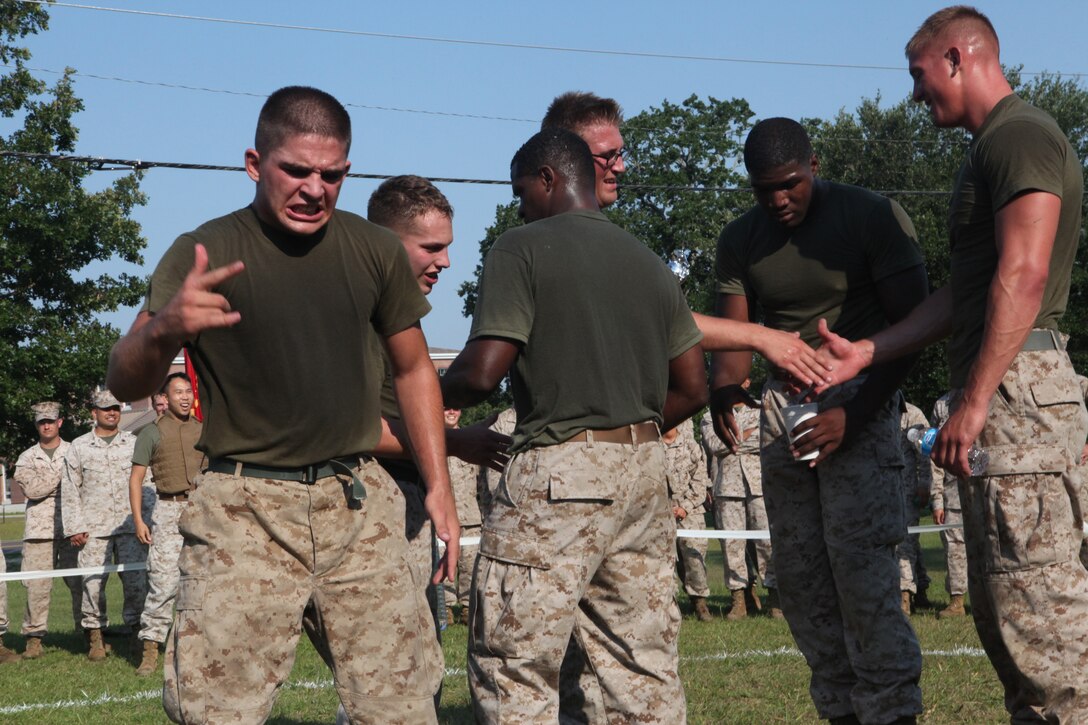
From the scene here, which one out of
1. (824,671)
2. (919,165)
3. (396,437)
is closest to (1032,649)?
(824,671)

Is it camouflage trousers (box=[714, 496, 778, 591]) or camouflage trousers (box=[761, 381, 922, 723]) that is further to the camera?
camouflage trousers (box=[714, 496, 778, 591])

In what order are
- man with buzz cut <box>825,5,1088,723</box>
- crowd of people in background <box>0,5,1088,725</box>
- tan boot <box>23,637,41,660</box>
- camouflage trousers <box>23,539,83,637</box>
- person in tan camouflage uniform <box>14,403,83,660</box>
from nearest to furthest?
crowd of people in background <box>0,5,1088,725</box>, man with buzz cut <box>825,5,1088,723</box>, tan boot <box>23,637,41,660</box>, camouflage trousers <box>23,539,83,637</box>, person in tan camouflage uniform <box>14,403,83,660</box>

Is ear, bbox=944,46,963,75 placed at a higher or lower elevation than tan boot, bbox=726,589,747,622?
higher

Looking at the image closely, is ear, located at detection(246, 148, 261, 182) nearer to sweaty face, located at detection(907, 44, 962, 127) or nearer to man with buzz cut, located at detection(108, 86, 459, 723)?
man with buzz cut, located at detection(108, 86, 459, 723)

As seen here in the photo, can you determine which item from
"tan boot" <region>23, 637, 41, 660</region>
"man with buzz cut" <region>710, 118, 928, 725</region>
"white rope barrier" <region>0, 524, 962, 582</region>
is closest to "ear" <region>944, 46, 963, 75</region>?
"man with buzz cut" <region>710, 118, 928, 725</region>

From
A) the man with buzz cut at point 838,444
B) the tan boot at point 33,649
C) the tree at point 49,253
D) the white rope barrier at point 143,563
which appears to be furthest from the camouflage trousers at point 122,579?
the tree at point 49,253

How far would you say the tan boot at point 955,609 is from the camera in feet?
41.0

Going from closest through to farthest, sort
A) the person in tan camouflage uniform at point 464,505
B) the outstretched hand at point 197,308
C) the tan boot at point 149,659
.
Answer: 1. the outstretched hand at point 197,308
2. the tan boot at point 149,659
3. the person in tan camouflage uniform at point 464,505

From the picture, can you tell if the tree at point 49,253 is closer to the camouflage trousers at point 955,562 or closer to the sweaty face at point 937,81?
the camouflage trousers at point 955,562

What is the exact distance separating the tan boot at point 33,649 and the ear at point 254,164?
32.3 ft

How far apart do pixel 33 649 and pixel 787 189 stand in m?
10.0

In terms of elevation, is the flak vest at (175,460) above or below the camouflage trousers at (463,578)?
above

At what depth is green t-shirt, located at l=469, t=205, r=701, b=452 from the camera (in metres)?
4.36

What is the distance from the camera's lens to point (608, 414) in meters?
4.36
